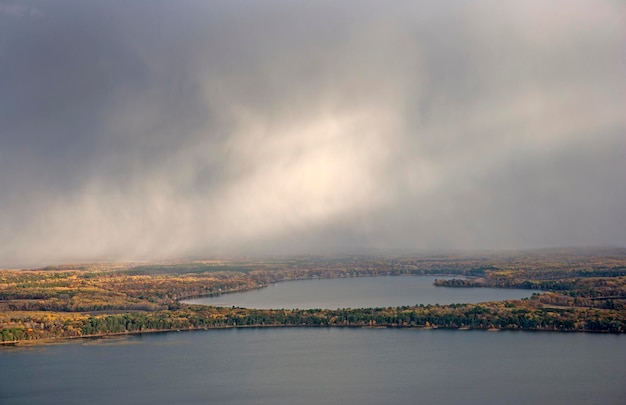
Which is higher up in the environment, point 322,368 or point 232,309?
point 232,309

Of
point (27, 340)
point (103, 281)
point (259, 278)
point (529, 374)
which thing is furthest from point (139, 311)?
point (259, 278)

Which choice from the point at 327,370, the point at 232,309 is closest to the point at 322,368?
the point at 327,370

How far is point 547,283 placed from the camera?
78688 millimetres

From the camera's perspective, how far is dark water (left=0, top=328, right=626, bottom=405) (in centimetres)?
3447

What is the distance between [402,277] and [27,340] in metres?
66.3

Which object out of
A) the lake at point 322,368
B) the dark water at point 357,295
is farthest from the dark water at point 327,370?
the dark water at point 357,295

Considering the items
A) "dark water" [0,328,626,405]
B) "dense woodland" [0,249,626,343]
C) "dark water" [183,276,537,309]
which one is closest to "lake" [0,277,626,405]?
"dark water" [0,328,626,405]

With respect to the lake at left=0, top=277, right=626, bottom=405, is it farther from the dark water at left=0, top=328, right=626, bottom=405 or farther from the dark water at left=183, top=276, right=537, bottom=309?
the dark water at left=183, top=276, right=537, bottom=309

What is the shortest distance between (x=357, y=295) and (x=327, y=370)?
37.3 meters

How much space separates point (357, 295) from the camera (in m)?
76.9

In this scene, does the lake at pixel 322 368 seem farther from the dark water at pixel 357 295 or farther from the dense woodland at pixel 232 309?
the dark water at pixel 357 295

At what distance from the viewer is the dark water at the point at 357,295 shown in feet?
222

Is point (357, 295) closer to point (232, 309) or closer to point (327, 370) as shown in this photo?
point (232, 309)

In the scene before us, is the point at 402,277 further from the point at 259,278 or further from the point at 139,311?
the point at 139,311
